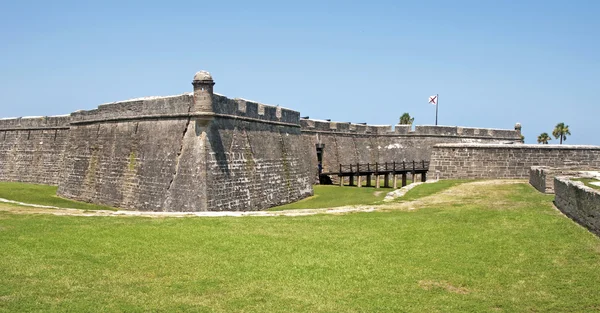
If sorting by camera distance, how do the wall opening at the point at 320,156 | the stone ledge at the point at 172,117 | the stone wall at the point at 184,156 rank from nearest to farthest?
the stone wall at the point at 184,156
the stone ledge at the point at 172,117
the wall opening at the point at 320,156

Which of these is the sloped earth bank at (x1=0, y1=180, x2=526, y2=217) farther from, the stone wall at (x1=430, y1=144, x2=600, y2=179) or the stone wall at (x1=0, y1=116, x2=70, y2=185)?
the stone wall at (x1=0, y1=116, x2=70, y2=185)

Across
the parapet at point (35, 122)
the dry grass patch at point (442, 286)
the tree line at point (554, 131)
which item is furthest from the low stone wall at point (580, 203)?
the tree line at point (554, 131)

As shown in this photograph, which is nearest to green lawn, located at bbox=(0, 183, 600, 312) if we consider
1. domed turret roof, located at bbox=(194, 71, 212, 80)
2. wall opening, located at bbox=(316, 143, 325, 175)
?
domed turret roof, located at bbox=(194, 71, 212, 80)

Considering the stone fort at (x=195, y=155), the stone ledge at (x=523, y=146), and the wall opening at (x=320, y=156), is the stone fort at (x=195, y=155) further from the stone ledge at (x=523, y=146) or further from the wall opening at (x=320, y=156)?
the wall opening at (x=320, y=156)

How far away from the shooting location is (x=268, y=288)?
273 inches

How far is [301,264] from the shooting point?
8055 mm

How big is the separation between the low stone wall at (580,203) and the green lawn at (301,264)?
0.90ft

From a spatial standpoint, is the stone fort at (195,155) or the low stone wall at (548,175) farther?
the stone fort at (195,155)

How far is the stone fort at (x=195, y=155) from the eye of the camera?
16.3m

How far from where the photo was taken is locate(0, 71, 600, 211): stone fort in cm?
1634

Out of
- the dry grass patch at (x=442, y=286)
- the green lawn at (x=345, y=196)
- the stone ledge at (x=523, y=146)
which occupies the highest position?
the stone ledge at (x=523, y=146)

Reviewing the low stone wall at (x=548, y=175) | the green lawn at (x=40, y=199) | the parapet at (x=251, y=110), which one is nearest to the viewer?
the low stone wall at (x=548, y=175)

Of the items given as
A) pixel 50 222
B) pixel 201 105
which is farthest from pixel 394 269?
pixel 201 105

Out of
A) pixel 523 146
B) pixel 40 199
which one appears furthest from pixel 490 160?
pixel 40 199
